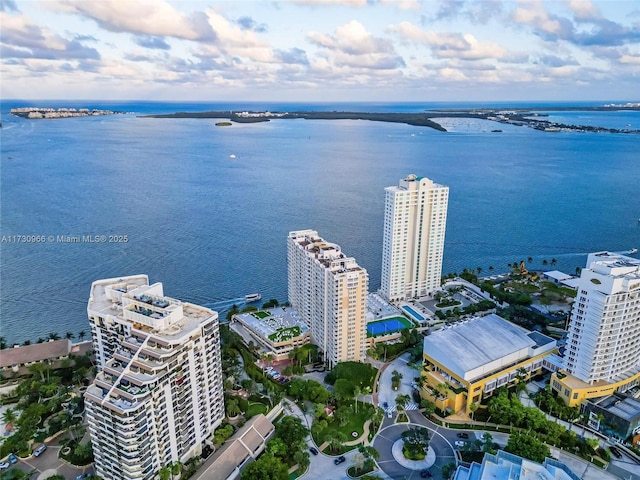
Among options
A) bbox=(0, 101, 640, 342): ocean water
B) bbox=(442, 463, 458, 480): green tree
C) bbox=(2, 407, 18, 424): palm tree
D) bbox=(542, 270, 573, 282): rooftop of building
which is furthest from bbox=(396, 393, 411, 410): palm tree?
bbox=(542, 270, 573, 282): rooftop of building

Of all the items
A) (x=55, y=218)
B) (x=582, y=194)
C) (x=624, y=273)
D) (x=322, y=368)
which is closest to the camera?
(x=624, y=273)

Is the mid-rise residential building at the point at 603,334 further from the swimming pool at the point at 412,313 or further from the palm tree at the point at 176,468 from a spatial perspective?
the palm tree at the point at 176,468

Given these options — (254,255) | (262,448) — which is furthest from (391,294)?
(262,448)

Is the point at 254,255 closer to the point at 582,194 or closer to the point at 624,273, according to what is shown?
the point at 624,273

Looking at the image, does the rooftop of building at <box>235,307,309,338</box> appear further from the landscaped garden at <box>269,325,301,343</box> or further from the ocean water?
the ocean water

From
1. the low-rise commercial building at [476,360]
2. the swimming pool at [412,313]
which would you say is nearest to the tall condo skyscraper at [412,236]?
the swimming pool at [412,313]

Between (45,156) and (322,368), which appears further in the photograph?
(45,156)
